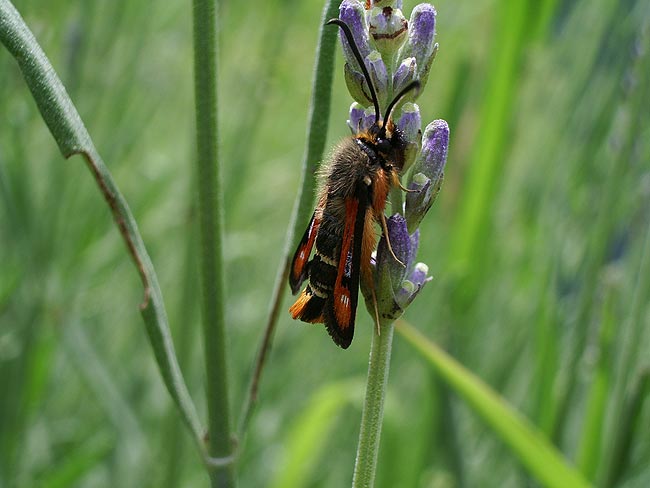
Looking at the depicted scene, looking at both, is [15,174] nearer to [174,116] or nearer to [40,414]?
[40,414]

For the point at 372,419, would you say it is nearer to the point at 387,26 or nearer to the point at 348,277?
the point at 348,277

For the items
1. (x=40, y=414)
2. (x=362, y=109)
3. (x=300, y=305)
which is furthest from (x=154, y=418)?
(x=362, y=109)

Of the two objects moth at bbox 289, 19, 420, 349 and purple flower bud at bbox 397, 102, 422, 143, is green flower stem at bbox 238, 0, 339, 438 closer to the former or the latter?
moth at bbox 289, 19, 420, 349

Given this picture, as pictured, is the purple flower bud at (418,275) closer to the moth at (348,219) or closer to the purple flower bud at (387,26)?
the moth at (348,219)

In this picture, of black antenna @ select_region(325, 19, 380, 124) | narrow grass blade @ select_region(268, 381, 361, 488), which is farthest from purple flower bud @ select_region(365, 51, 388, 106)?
narrow grass blade @ select_region(268, 381, 361, 488)

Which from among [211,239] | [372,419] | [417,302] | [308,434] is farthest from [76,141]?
[417,302]

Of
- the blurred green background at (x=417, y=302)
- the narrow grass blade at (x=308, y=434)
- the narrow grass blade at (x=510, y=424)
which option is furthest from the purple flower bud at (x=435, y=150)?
the narrow grass blade at (x=308, y=434)
